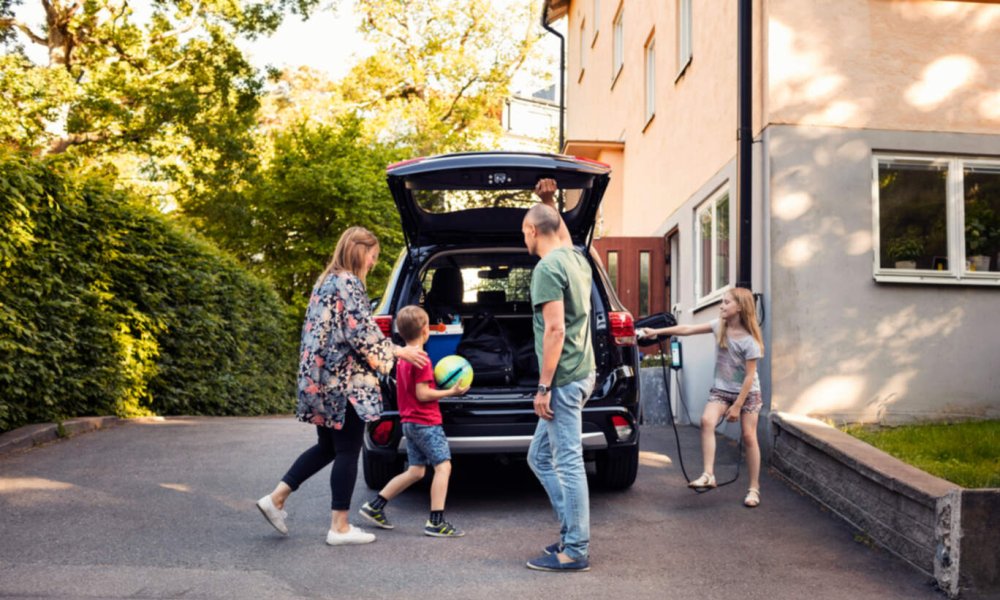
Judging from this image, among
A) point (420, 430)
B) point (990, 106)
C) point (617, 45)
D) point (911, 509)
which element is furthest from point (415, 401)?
point (617, 45)

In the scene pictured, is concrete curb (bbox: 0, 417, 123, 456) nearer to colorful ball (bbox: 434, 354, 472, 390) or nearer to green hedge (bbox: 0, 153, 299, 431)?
green hedge (bbox: 0, 153, 299, 431)

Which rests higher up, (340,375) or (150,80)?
(150,80)

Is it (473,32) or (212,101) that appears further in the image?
(473,32)

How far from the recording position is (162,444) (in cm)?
955

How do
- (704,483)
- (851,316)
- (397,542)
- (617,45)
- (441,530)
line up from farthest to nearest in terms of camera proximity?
1. (617,45)
2. (851,316)
3. (704,483)
4. (441,530)
5. (397,542)

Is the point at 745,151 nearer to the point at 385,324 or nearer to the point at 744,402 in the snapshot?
the point at 744,402

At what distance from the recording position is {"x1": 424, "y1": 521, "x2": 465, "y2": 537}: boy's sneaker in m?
6.23

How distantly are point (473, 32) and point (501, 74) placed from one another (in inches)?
71.2

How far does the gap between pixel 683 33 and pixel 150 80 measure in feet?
40.3

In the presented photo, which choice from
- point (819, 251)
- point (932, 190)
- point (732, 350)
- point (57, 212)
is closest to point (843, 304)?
point (819, 251)

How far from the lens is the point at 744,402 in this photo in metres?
7.29

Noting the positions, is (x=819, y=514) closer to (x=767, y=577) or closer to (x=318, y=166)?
(x=767, y=577)

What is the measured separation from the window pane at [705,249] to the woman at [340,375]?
255 inches

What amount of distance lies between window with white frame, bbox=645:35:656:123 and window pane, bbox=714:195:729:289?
15.1 feet
